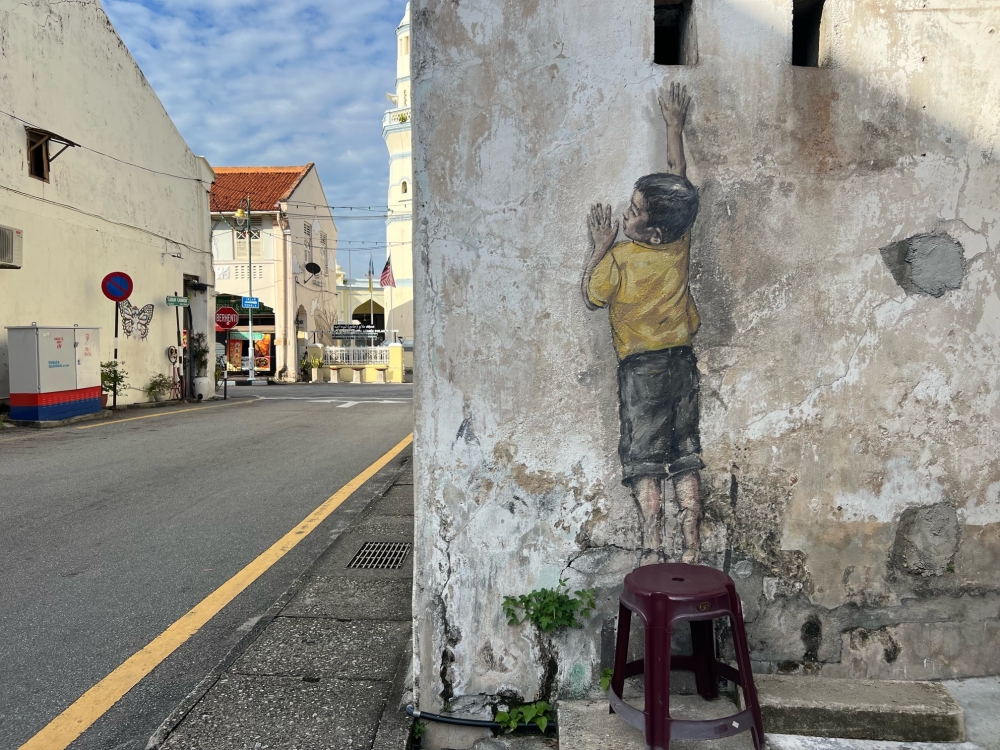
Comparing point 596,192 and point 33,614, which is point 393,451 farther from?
point 596,192

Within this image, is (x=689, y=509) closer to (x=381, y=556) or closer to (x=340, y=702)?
(x=340, y=702)

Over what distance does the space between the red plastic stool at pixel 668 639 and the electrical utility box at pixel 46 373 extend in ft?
41.5

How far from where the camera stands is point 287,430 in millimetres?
11203

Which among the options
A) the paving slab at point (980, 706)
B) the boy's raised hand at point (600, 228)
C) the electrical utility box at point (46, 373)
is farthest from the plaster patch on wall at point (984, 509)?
the electrical utility box at point (46, 373)

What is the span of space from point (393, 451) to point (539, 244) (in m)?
7.00

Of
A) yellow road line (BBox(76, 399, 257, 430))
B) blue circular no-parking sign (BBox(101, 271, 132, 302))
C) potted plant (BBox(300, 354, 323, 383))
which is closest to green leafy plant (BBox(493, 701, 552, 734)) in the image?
yellow road line (BBox(76, 399, 257, 430))

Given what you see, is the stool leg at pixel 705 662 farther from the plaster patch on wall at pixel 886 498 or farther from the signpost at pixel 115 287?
the signpost at pixel 115 287

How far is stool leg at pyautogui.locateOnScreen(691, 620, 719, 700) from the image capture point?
248 centimetres

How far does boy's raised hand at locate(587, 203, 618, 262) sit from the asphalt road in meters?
2.42

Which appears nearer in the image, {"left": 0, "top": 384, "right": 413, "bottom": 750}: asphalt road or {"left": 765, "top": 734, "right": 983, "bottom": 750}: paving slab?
{"left": 765, "top": 734, "right": 983, "bottom": 750}: paving slab

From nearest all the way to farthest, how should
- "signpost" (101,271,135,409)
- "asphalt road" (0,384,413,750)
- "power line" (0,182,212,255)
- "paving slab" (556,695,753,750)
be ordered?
"paving slab" (556,695,753,750)
"asphalt road" (0,384,413,750)
"power line" (0,182,212,255)
"signpost" (101,271,135,409)

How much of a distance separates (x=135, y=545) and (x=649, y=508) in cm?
394

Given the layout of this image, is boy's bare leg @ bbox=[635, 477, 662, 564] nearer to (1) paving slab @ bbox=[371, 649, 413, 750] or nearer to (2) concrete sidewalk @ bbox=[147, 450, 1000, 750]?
(2) concrete sidewalk @ bbox=[147, 450, 1000, 750]

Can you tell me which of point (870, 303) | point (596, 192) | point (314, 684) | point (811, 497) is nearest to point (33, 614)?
point (314, 684)
